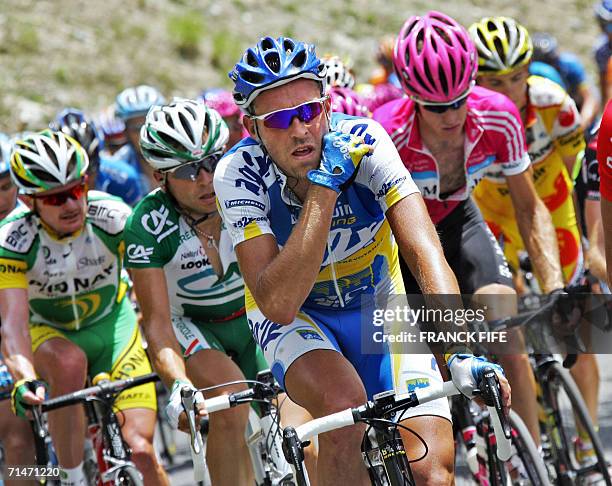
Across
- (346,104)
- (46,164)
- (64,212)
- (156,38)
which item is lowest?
(64,212)

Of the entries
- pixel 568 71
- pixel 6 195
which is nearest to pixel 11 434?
pixel 6 195

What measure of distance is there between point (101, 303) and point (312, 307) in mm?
2770

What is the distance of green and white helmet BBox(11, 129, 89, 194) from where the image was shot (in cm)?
696

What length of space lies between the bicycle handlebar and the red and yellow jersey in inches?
105

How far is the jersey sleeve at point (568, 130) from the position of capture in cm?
782

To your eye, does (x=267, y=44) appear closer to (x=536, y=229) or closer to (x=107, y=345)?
(x=536, y=229)

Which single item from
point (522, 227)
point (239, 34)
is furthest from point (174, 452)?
point (239, 34)

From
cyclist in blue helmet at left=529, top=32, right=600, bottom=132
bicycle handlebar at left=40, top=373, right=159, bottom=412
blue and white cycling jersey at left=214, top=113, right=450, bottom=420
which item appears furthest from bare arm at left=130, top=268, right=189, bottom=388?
cyclist in blue helmet at left=529, top=32, right=600, bottom=132

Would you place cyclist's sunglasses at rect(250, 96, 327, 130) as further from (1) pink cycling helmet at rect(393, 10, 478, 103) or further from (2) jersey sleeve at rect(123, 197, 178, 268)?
(2) jersey sleeve at rect(123, 197, 178, 268)

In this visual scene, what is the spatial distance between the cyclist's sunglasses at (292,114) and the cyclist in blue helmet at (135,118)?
240 inches

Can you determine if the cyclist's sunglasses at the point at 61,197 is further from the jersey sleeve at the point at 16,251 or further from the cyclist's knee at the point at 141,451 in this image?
the cyclist's knee at the point at 141,451

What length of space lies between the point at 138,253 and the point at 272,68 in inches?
70.7

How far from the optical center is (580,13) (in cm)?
3016

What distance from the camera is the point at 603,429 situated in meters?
8.80
